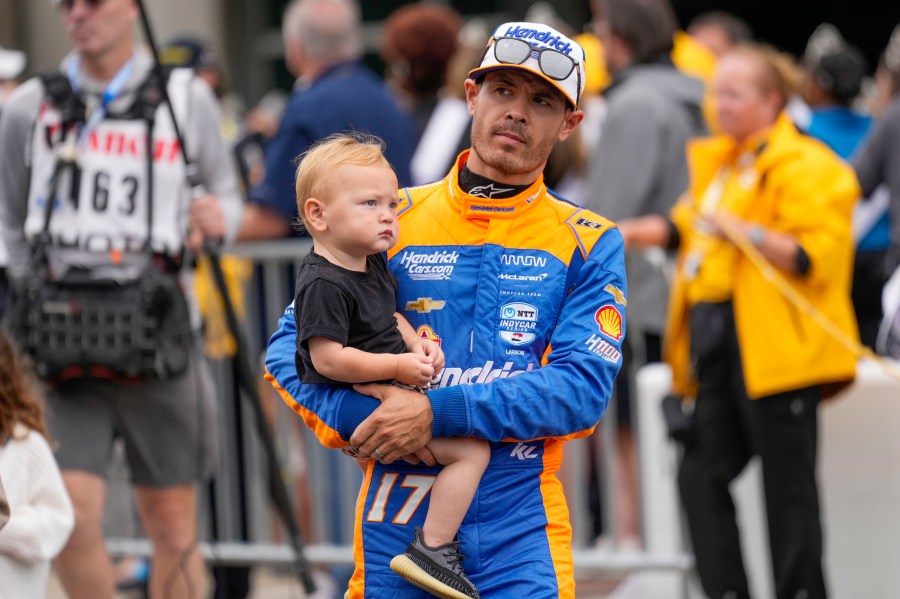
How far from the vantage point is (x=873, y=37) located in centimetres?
1469

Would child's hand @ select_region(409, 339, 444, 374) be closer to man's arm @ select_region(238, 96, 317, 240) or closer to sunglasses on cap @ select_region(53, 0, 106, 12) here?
sunglasses on cap @ select_region(53, 0, 106, 12)

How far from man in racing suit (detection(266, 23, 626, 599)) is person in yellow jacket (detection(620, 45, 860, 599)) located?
2.47 m

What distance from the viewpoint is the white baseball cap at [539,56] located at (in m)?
3.42

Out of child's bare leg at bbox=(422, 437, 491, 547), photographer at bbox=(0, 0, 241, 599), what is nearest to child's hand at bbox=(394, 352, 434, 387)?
child's bare leg at bbox=(422, 437, 491, 547)

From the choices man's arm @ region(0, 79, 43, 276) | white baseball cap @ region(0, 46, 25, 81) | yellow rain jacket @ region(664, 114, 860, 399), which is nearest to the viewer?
man's arm @ region(0, 79, 43, 276)

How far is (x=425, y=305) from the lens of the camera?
3506mm

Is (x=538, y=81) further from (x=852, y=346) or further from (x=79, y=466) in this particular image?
(x=852, y=346)

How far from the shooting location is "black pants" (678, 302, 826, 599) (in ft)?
19.4

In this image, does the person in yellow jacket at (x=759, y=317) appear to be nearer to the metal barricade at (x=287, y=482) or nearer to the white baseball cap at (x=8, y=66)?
the metal barricade at (x=287, y=482)

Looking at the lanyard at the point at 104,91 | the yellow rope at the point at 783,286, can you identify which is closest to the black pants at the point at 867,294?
the yellow rope at the point at 783,286

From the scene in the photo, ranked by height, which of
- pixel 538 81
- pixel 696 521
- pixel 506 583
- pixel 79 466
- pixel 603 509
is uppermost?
pixel 538 81

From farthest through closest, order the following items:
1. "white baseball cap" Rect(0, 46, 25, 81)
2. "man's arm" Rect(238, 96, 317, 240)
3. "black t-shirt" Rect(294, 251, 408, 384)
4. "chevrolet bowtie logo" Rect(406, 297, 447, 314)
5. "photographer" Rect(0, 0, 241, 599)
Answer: "white baseball cap" Rect(0, 46, 25, 81)
"man's arm" Rect(238, 96, 317, 240)
"photographer" Rect(0, 0, 241, 599)
"chevrolet bowtie logo" Rect(406, 297, 447, 314)
"black t-shirt" Rect(294, 251, 408, 384)

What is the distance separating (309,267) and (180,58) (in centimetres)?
486

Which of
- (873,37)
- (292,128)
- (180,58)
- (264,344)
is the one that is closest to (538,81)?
(292,128)
